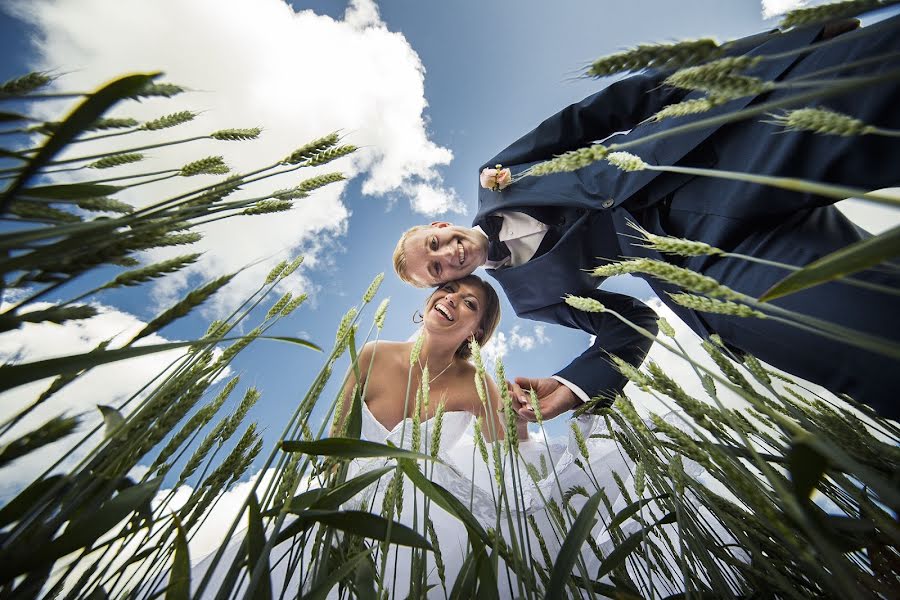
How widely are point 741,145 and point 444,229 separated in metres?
1.65

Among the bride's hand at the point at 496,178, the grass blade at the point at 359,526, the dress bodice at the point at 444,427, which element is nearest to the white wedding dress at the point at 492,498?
the dress bodice at the point at 444,427

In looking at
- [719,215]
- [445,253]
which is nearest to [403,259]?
[445,253]

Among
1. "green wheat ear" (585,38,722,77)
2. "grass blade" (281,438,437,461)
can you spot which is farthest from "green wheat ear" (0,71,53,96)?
"green wheat ear" (585,38,722,77)

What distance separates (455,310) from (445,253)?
1.18 ft

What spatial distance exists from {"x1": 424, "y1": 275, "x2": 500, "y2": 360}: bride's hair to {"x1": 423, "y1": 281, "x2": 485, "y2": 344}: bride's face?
0.06 meters

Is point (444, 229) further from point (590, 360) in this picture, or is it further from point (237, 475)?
point (237, 475)

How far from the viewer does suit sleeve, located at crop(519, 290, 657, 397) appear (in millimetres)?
1839

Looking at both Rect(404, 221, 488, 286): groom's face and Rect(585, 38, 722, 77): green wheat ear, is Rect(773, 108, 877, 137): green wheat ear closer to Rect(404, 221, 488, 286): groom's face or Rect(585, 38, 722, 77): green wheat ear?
Rect(585, 38, 722, 77): green wheat ear

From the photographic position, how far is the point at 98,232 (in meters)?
0.32

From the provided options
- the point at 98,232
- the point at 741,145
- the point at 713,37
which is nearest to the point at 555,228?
the point at 741,145

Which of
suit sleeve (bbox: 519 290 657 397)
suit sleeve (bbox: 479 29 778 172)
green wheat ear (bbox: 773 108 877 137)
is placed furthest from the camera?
suit sleeve (bbox: 519 290 657 397)

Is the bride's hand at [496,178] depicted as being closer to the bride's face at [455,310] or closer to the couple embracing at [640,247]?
the couple embracing at [640,247]

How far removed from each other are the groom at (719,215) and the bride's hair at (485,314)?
1.71 feet

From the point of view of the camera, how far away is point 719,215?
106 centimetres
